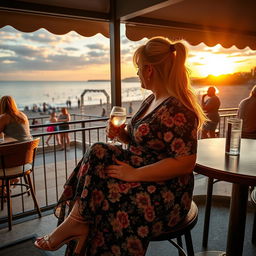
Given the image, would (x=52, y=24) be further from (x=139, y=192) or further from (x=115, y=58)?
(x=139, y=192)

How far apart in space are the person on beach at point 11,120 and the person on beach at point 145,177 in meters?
2.15

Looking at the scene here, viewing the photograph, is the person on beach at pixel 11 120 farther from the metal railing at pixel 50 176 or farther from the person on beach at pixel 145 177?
the person on beach at pixel 145 177

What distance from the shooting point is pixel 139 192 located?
1.18 meters

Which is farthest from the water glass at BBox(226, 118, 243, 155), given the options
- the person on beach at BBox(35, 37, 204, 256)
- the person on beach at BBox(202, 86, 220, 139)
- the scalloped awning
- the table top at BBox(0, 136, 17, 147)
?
the person on beach at BBox(202, 86, 220, 139)

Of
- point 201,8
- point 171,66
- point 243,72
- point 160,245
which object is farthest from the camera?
point 243,72

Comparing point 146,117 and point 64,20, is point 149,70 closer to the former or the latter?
point 146,117

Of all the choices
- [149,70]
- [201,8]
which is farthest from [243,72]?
[149,70]

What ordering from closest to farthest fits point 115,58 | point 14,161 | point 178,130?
1. point 178,130
2. point 14,161
3. point 115,58

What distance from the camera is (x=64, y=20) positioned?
309 cm

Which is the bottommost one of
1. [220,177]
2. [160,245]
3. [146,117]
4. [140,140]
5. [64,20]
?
[160,245]

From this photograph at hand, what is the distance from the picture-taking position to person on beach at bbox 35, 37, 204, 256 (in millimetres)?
1168

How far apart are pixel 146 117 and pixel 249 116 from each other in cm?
236

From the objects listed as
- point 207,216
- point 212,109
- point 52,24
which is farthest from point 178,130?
point 212,109

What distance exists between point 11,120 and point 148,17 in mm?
2222
